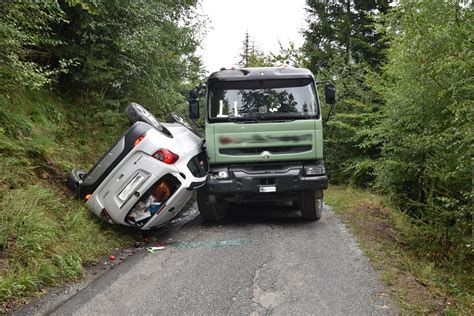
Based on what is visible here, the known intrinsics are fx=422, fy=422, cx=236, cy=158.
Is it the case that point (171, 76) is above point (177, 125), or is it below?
above

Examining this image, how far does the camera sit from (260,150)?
7.06 meters

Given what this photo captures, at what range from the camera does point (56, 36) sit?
825 cm

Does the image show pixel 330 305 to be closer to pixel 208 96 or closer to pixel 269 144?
pixel 269 144

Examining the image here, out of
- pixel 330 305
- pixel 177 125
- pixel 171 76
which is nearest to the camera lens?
pixel 330 305

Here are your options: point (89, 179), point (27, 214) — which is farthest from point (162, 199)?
point (27, 214)

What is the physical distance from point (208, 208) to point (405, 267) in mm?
3465

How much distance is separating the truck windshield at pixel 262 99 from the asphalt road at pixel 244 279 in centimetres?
198

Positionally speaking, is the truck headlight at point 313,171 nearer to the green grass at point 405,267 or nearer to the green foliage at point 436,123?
the green grass at point 405,267

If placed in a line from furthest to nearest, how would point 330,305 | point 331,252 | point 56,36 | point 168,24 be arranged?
point 168,24 < point 56,36 < point 331,252 < point 330,305

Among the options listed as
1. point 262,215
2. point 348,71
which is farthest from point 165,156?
point 348,71

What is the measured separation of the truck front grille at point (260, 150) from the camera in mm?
7055

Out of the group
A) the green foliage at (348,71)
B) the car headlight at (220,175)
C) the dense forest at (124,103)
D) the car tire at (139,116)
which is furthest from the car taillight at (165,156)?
the green foliage at (348,71)

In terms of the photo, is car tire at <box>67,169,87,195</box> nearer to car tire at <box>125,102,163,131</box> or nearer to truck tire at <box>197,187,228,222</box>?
car tire at <box>125,102,163,131</box>

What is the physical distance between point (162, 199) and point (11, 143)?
2.28 m
